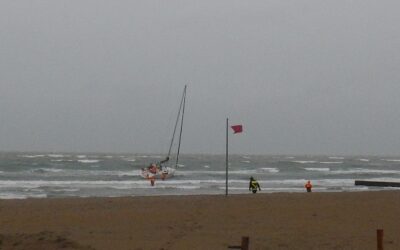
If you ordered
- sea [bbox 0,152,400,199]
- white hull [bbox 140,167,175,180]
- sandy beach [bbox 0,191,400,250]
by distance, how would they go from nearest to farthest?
sandy beach [bbox 0,191,400,250], sea [bbox 0,152,400,199], white hull [bbox 140,167,175,180]

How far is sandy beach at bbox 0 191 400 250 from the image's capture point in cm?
1137

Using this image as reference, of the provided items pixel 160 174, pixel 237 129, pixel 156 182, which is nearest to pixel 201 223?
pixel 237 129

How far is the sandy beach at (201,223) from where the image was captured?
11.4 m

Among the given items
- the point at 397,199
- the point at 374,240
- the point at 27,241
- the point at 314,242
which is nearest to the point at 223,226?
the point at 314,242

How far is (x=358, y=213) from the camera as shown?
50.8 feet

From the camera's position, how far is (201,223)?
13.9 meters

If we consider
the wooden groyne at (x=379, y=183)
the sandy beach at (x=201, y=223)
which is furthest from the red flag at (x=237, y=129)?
the wooden groyne at (x=379, y=183)

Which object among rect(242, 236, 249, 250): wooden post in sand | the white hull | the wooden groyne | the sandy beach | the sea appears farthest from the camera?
the white hull

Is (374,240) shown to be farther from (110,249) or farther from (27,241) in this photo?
(27,241)

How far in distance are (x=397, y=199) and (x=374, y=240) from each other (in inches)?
331

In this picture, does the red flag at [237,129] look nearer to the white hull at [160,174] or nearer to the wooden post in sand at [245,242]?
the wooden post in sand at [245,242]

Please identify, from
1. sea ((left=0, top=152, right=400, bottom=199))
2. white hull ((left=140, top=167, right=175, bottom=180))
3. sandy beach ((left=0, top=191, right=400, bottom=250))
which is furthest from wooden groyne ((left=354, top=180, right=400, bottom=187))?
white hull ((left=140, top=167, right=175, bottom=180))

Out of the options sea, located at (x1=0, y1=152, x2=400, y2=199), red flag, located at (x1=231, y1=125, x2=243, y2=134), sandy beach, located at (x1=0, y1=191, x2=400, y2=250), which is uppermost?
red flag, located at (x1=231, y1=125, x2=243, y2=134)

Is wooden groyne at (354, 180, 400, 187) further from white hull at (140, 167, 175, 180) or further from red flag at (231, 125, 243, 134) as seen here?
white hull at (140, 167, 175, 180)
